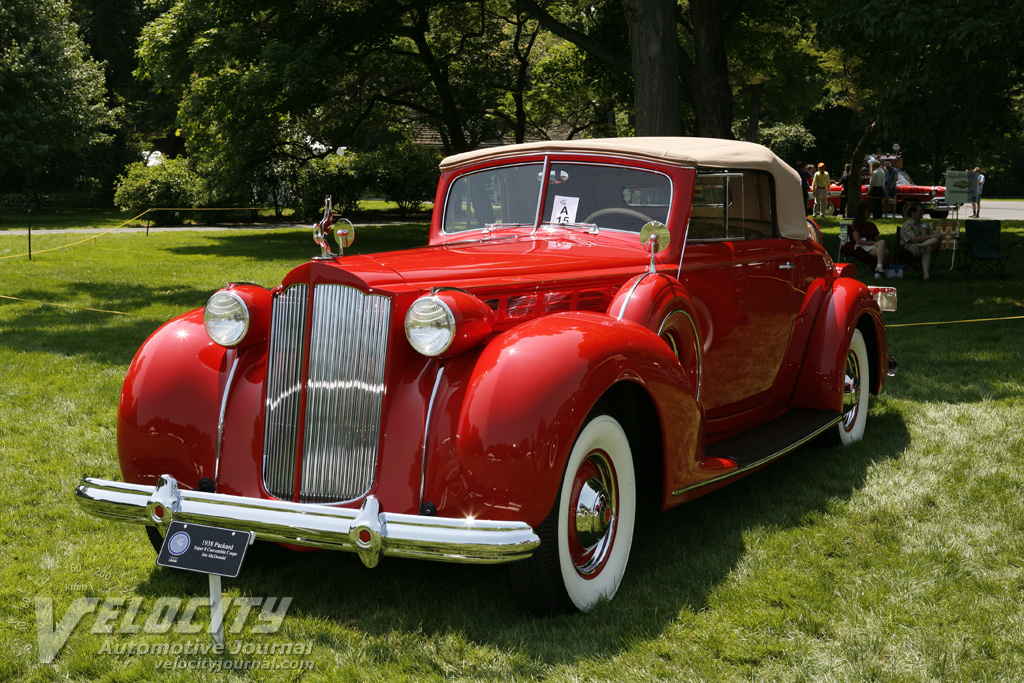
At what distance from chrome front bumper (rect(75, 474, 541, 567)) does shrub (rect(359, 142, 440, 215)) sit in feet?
86.3

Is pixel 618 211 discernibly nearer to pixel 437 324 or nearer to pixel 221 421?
pixel 437 324

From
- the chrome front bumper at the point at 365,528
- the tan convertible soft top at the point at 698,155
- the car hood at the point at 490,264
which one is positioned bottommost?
the chrome front bumper at the point at 365,528

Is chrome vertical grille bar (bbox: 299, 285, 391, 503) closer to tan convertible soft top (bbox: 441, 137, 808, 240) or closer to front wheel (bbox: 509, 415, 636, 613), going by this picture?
front wheel (bbox: 509, 415, 636, 613)

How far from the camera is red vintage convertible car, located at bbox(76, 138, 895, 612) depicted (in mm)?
3094

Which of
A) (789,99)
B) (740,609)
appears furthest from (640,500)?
(789,99)

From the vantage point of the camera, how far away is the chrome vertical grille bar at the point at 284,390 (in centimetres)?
341

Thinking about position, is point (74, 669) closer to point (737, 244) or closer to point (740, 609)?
point (740, 609)

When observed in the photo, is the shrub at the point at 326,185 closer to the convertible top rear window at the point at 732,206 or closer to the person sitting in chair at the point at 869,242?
the person sitting in chair at the point at 869,242

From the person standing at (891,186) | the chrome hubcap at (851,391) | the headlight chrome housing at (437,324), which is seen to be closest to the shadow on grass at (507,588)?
the headlight chrome housing at (437,324)

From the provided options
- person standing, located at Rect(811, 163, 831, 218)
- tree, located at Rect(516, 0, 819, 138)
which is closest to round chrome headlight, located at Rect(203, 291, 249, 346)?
tree, located at Rect(516, 0, 819, 138)

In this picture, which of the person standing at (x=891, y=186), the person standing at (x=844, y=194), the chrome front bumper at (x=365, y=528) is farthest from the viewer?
the person standing at (x=891, y=186)

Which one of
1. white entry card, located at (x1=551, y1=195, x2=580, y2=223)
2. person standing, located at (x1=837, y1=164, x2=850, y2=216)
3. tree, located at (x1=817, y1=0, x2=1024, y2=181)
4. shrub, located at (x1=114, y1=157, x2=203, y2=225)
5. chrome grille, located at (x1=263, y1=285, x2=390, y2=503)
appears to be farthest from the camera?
shrub, located at (x1=114, y1=157, x2=203, y2=225)

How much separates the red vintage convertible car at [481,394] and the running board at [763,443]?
25mm

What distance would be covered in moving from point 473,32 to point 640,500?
20591mm
